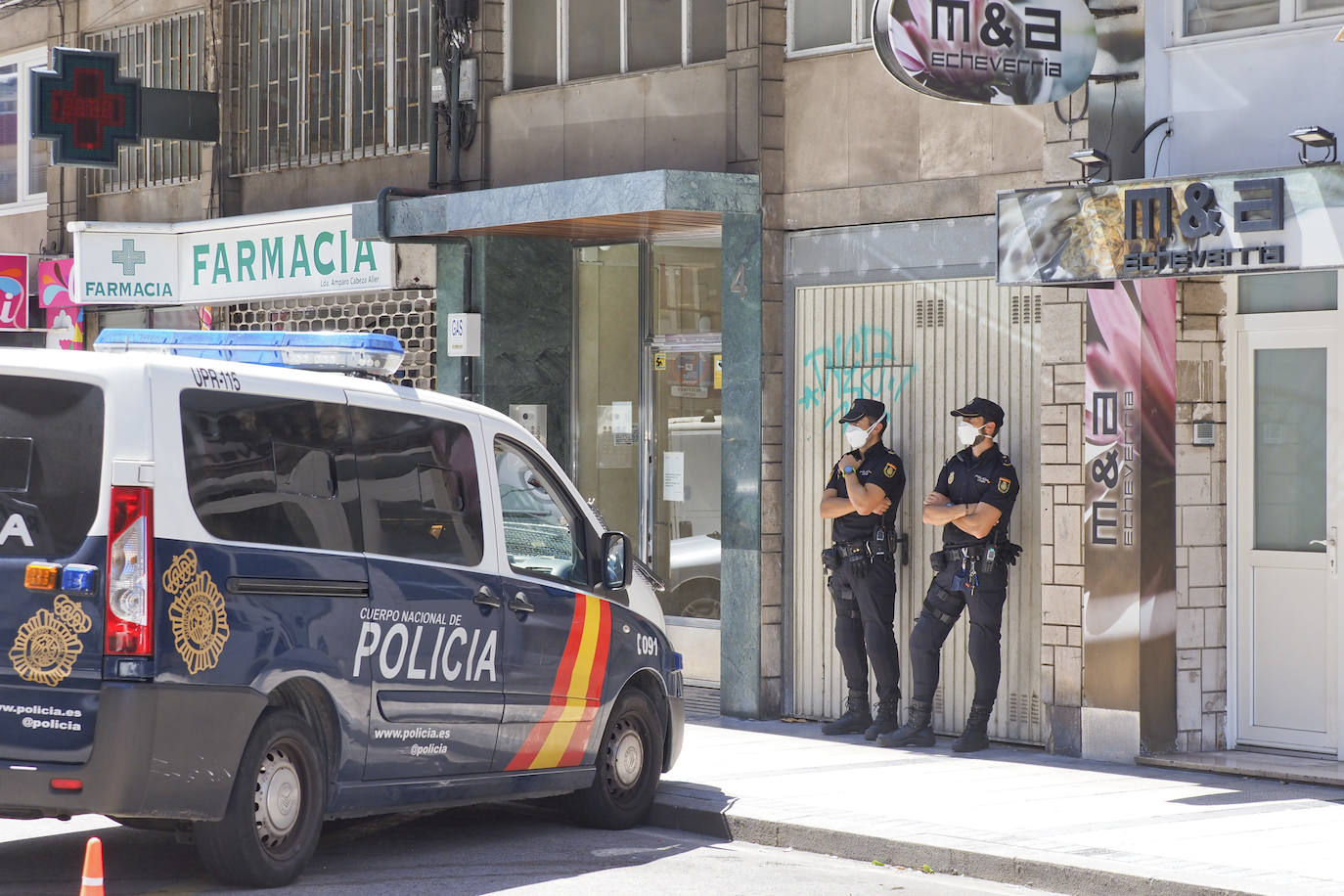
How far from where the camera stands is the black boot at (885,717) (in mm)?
11477

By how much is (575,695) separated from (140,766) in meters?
2.50

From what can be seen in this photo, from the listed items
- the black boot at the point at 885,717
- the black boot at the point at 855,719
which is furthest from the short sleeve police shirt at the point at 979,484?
the black boot at the point at 855,719

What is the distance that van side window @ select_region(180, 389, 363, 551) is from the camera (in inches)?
271

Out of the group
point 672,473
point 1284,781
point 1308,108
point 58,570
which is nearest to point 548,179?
point 672,473

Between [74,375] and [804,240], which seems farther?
[804,240]

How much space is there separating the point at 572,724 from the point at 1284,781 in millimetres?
3938

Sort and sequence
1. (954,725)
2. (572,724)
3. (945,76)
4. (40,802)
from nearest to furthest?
(40,802) → (572,724) → (945,76) → (954,725)

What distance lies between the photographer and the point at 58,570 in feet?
21.6

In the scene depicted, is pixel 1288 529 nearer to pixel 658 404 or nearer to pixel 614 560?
pixel 614 560

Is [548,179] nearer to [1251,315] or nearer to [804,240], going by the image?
[804,240]

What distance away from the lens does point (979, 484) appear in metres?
10.9

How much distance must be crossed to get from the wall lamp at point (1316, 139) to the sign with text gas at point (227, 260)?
7938mm

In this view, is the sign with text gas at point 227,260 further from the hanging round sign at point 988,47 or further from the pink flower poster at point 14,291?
the hanging round sign at point 988,47

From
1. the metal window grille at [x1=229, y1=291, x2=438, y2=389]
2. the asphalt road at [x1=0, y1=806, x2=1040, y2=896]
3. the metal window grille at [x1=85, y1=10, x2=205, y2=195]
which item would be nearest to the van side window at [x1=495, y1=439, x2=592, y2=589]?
the asphalt road at [x1=0, y1=806, x2=1040, y2=896]
